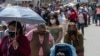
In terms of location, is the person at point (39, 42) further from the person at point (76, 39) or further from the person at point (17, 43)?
the person at point (17, 43)

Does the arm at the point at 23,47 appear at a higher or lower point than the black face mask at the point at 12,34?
lower

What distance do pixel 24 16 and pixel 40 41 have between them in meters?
1.21

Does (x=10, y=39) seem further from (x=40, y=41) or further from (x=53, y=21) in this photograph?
(x=53, y=21)

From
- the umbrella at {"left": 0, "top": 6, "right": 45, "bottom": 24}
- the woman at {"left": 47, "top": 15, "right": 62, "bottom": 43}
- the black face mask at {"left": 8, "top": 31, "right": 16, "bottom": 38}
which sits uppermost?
the umbrella at {"left": 0, "top": 6, "right": 45, "bottom": 24}

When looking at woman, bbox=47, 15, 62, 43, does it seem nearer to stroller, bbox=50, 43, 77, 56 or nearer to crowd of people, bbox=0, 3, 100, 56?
crowd of people, bbox=0, 3, 100, 56

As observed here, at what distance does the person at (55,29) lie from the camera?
11.1 metres

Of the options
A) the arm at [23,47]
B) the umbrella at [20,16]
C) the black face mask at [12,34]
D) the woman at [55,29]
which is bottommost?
the woman at [55,29]

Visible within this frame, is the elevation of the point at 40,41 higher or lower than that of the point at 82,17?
higher

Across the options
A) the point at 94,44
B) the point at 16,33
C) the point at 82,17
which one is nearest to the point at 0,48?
the point at 16,33

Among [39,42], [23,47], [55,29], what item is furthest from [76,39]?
[55,29]

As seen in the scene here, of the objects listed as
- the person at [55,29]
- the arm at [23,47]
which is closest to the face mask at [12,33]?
the arm at [23,47]

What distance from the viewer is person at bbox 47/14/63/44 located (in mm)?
11123

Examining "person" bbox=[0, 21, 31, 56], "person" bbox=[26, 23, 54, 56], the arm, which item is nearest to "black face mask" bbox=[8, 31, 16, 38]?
"person" bbox=[0, 21, 31, 56]

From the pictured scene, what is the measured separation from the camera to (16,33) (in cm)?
723
